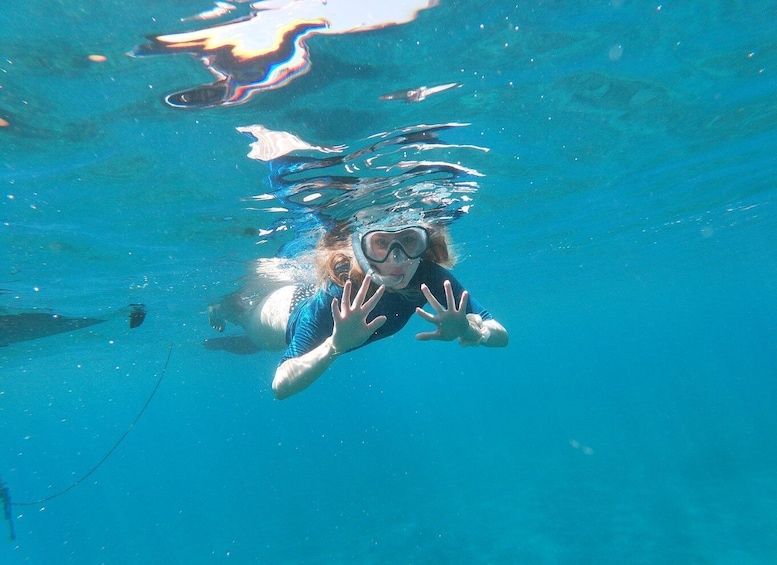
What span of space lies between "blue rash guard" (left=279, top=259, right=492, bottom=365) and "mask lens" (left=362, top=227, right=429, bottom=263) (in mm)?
Result: 550

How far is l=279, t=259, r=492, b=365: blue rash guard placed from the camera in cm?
522

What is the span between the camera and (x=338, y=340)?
4348 millimetres

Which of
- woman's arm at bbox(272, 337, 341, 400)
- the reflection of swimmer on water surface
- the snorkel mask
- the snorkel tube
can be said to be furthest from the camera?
the snorkel mask

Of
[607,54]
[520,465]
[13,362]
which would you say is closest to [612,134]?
[607,54]

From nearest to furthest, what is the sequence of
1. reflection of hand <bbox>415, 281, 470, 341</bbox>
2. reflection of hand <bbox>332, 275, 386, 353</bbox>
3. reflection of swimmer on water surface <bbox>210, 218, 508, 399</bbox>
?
reflection of hand <bbox>332, 275, 386, 353</bbox> < reflection of swimmer on water surface <bbox>210, 218, 508, 399</bbox> < reflection of hand <bbox>415, 281, 470, 341</bbox>

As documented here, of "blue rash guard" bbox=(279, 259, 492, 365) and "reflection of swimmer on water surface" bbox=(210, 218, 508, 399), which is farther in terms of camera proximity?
"blue rash guard" bbox=(279, 259, 492, 365)

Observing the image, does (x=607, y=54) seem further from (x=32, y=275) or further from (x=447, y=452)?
(x=447, y=452)

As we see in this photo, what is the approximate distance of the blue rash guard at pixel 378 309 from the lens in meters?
5.22

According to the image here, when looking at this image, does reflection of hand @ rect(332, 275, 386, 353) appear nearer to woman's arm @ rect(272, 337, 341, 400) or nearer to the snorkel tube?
woman's arm @ rect(272, 337, 341, 400)

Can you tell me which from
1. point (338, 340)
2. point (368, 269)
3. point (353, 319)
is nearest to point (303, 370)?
point (338, 340)

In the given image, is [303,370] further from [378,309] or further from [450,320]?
[378,309]

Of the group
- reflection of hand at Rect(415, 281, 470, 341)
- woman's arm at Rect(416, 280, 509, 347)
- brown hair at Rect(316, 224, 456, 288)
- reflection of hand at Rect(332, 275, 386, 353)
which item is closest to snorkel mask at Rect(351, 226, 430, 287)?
brown hair at Rect(316, 224, 456, 288)

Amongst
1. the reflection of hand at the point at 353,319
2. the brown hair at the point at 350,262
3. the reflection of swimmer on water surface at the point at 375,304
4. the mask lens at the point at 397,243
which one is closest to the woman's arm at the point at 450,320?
the reflection of swimmer on water surface at the point at 375,304

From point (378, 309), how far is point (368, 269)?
103 cm
